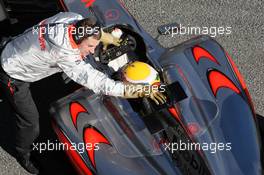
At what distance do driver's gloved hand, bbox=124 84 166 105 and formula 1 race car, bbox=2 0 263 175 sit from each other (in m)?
0.07

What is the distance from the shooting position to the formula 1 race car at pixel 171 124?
4488 mm

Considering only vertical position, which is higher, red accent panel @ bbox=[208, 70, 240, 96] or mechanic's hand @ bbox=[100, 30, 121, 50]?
mechanic's hand @ bbox=[100, 30, 121, 50]

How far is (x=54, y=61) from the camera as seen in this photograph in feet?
15.0

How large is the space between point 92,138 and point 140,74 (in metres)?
0.70

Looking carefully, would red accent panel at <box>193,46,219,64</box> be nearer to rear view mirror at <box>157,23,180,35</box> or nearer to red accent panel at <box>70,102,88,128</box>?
rear view mirror at <box>157,23,180,35</box>

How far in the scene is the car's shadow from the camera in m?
5.57

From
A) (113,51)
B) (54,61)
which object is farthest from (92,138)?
(113,51)

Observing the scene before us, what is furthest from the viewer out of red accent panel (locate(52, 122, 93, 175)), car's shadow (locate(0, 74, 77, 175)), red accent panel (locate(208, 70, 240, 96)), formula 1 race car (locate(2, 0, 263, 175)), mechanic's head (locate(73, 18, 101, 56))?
car's shadow (locate(0, 74, 77, 175))

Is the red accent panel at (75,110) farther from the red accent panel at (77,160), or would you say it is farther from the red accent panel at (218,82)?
the red accent panel at (218,82)

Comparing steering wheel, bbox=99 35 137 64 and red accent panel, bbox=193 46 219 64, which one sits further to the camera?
red accent panel, bbox=193 46 219 64

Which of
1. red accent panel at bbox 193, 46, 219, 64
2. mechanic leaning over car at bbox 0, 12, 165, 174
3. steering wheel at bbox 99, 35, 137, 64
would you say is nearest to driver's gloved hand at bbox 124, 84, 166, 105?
mechanic leaning over car at bbox 0, 12, 165, 174

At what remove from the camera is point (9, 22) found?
6.43m

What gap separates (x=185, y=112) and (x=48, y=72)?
4.15 ft

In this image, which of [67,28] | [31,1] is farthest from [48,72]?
[31,1]
